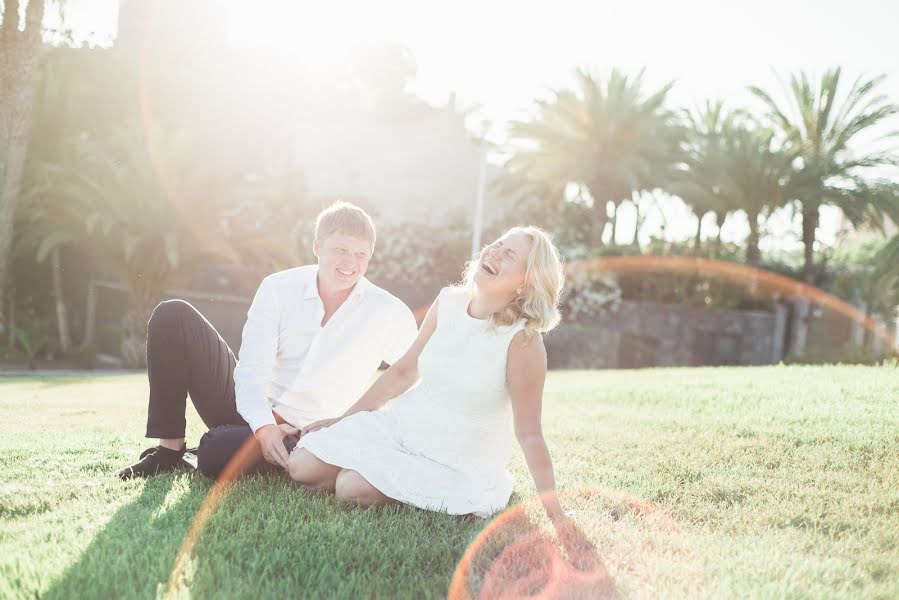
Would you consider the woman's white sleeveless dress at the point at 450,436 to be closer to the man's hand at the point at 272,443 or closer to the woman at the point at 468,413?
the woman at the point at 468,413

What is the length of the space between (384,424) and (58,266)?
1777 cm

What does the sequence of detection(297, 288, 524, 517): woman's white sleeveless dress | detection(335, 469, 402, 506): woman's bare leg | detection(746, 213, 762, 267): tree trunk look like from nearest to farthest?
detection(297, 288, 524, 517): woman's white sleeveless dress, detection(335, 469, 402, 506): woman's bare leg, detection(746, 213, 762, 267): tree trunk

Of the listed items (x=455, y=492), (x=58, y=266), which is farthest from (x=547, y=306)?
(x=58, y=266)

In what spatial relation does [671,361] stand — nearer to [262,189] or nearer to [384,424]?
[262,189]

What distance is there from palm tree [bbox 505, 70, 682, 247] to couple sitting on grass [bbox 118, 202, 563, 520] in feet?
68.2

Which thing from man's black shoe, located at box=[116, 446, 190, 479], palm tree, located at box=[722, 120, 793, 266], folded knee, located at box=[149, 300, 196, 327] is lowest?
man's black shoe, located at box=[116, 446, 190, 479]

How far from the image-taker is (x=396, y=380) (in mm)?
4094

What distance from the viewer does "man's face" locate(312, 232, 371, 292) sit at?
4152mm

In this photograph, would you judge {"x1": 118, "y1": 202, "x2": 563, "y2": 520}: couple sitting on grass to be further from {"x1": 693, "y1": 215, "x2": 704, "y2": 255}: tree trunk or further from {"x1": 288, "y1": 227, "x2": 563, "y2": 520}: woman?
{"x1": 693, "y1": 215, "x2": 704, "y2": 255}: tree trunk

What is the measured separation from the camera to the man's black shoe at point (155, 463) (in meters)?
4.30

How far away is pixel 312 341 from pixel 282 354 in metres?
0.20

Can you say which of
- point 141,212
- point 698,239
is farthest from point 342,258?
point 698,239

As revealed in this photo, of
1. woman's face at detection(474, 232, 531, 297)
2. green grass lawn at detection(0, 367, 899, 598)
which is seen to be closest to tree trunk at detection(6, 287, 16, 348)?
green grass lawn at detection(0, 367, 899, 598)

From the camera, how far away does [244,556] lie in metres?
3.01
